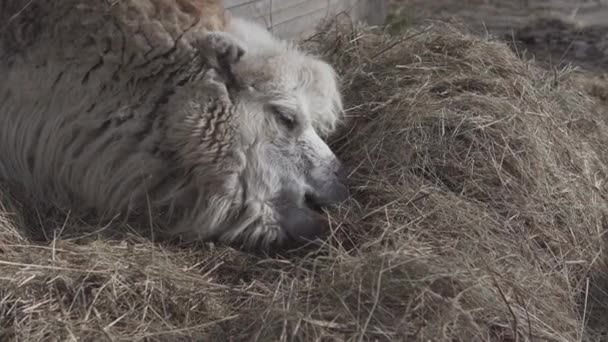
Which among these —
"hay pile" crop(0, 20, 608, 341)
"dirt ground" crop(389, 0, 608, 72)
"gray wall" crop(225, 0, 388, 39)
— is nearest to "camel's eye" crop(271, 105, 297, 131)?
"hay pile" crop(0, 20, 608, 341)

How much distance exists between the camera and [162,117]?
354 centimetres

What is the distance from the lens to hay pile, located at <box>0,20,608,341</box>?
2775 millimetres

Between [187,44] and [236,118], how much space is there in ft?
1.25

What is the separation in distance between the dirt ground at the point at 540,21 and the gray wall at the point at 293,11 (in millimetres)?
461

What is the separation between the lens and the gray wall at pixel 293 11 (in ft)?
18.4

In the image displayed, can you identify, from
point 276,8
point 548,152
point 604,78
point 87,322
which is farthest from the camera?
point 604,78

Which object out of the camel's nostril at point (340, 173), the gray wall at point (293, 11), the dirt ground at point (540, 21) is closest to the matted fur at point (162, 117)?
the camel's nostril at point (340, 173)

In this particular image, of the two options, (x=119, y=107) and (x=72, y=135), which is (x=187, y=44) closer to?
(x=119, y=107)

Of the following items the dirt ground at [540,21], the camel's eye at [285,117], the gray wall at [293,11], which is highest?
the camel's eye at [285,117]

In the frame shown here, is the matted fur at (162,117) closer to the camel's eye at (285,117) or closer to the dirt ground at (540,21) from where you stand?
the camel's eye at (285,117)

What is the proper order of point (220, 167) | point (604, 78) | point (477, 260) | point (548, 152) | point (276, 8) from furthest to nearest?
point (604, 78), point (276, 8), point (548, 152), point (220, 167), point (477, 260)

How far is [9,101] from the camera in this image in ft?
12.2

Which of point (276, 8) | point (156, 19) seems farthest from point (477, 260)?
point (276, 8)

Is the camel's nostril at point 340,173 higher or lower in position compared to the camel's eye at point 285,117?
lower
